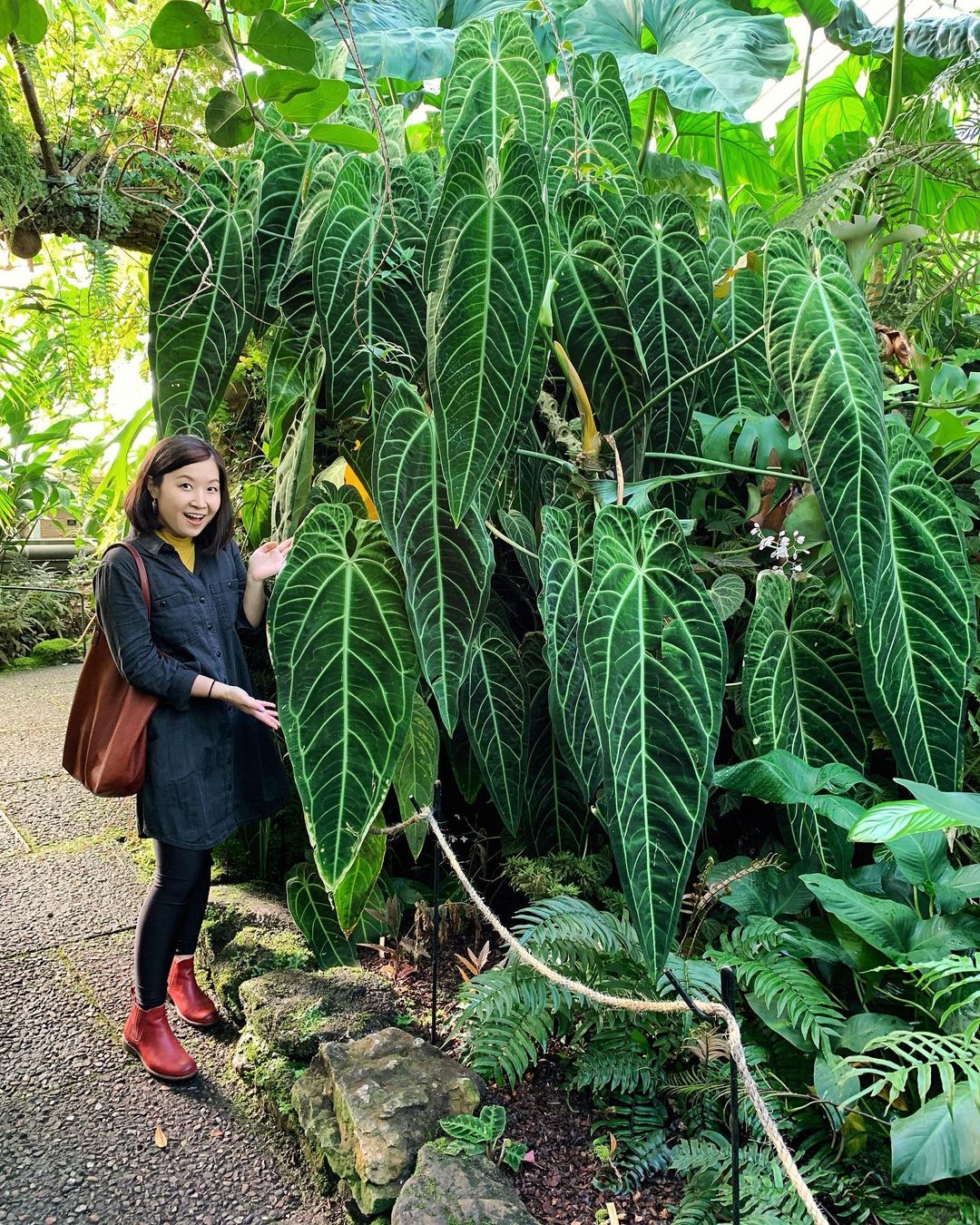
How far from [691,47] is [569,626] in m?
1.41

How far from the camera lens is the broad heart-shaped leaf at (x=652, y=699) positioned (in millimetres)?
1023

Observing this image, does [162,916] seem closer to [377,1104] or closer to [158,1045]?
[158,1045]

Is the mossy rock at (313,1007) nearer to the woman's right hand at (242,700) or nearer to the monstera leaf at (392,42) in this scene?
the woman's right hand at (242,700)

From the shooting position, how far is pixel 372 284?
4.37 feet

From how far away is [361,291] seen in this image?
1.31 m

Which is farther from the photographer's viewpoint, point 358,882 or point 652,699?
point 358,882

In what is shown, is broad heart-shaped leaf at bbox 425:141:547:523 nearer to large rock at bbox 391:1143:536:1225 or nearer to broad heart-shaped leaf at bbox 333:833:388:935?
broad heart-shaped leaf at bbox 333:833:388:935

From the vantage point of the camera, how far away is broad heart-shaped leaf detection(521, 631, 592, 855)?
1.64 m

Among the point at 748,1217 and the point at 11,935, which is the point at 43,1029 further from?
the point at 748,1217

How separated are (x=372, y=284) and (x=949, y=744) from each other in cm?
109

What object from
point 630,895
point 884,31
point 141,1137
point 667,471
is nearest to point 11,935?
point 141,1137

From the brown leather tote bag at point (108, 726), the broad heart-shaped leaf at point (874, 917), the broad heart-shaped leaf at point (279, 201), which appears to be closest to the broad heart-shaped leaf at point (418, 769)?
the brown leather tote bag at point (108, 726)

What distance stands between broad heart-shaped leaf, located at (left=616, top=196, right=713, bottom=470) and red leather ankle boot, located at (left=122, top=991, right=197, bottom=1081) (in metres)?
1.28

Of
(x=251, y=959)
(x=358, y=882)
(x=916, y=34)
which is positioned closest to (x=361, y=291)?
(x=358, y=882)
